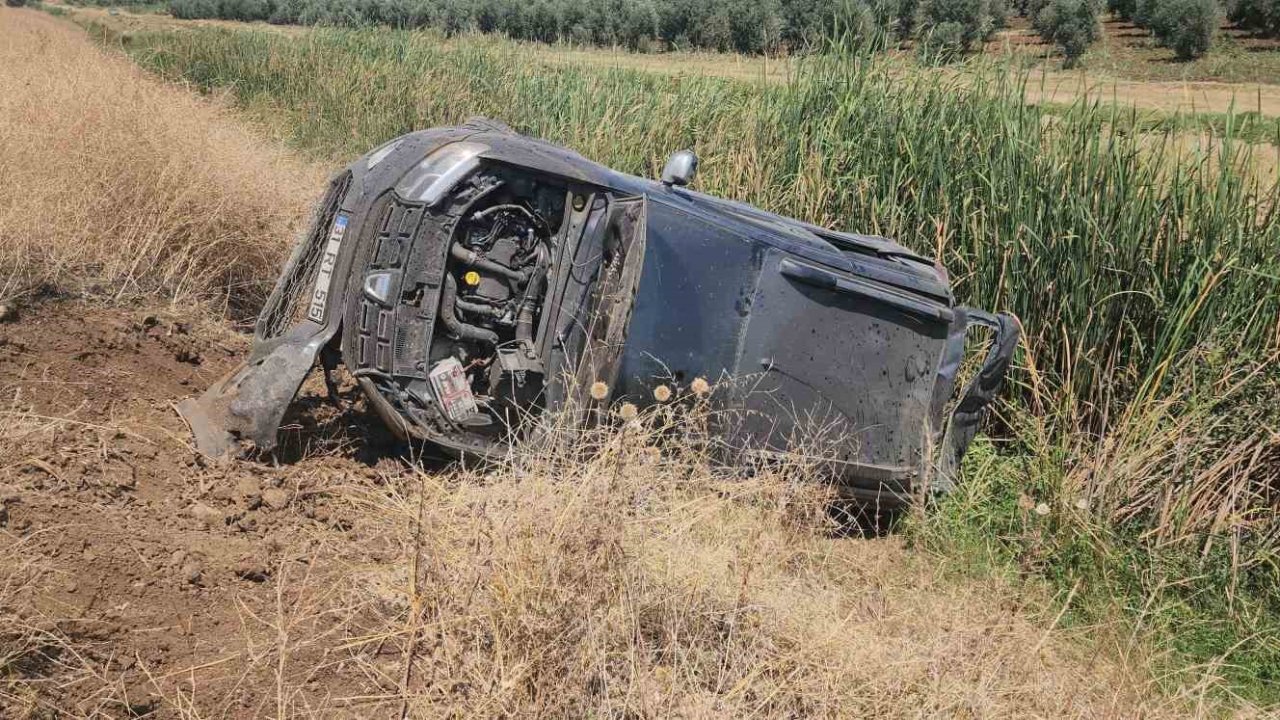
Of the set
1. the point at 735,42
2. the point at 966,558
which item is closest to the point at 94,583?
the point at 966,558

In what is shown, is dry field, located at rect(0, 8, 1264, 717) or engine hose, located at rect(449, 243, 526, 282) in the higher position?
engine hose, located at rect(449, 243, 526, 282)

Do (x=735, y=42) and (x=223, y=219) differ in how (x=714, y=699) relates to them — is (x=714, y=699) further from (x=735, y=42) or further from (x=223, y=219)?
(x=735, y=42)

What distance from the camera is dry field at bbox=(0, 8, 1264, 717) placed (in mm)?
3398

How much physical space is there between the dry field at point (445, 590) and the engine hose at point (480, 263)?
0.96m

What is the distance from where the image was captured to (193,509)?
15.1 feet

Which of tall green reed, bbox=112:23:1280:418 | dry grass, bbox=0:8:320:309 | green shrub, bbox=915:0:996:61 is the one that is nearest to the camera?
tall green reed, bbox=112:23:1280:418

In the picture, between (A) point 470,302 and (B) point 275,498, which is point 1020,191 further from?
(B) point 275,498

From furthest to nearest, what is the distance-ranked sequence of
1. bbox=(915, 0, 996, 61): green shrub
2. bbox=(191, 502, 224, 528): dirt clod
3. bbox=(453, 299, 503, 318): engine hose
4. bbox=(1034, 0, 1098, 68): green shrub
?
1. bbox=(1034, 0, 1098, 68): green shrub
2. bbox=(915, 0, 996, 61): green shrub
3. bbox=(453, 299, 503, 318): engine hose
4. bbox=(191, 502, 224, 528): dirt clod

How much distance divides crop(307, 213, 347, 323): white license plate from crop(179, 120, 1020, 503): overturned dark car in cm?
1

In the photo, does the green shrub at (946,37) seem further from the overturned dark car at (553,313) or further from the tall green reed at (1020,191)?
the overturned dark car at (553,313)

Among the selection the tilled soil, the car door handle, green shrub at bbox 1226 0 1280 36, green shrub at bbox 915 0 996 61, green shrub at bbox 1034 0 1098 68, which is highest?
green shrub at bbox 1226 0 1280 36

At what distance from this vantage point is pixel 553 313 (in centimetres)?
502

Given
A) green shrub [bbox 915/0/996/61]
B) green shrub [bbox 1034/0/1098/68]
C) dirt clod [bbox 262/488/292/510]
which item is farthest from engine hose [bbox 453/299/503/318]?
green shrub [bbox 1034/0/1098/68]

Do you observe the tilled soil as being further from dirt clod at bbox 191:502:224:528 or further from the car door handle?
the car door handle
